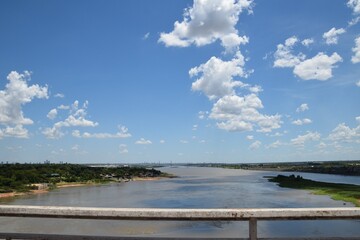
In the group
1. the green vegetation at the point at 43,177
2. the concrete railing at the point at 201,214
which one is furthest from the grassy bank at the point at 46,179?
the concrete railing at the point at 201,214

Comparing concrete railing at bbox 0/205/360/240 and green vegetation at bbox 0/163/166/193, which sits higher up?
concrete railing at bbox 0/205/360/240

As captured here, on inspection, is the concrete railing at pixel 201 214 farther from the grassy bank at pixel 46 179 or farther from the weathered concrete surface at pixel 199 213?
the grassy bank at pixel 46 179

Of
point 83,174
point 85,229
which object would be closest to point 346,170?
point 83,174

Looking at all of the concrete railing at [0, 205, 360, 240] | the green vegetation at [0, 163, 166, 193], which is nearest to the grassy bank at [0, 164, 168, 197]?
the green vegetation at [0, 163, 166, 193]

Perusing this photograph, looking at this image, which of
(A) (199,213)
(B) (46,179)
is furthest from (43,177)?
(A) (199,213)

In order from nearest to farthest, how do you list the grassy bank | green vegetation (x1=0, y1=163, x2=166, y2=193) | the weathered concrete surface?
the weathered concrete surface
the grassy bank
green vegetation (x1=0, y1=163, x2=166, y2=193)

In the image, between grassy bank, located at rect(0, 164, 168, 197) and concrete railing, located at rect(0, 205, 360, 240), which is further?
grassy bank, located at rect(0, 164, 168, 197)

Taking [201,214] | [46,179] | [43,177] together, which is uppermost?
[201,214]

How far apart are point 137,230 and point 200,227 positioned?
5.21m

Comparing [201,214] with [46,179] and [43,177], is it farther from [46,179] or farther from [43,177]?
[43,177]

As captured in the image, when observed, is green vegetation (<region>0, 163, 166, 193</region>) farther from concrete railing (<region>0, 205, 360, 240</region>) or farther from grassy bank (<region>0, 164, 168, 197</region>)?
concrete railing (<region>0, 205, 360, 240</region>)

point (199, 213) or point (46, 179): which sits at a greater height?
point (199, 213)

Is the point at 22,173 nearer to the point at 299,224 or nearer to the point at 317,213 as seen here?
the point at 299,224

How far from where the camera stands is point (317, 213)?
175 inches
